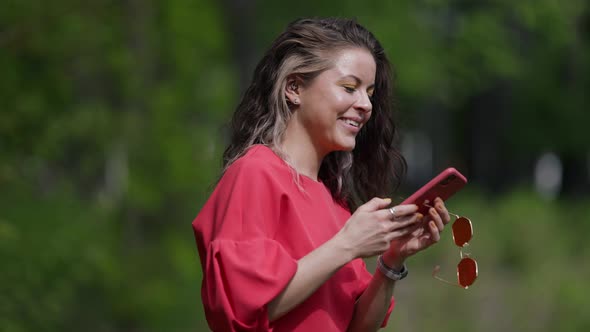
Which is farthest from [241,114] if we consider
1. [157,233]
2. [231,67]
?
[231,67]

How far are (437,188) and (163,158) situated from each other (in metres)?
6.89

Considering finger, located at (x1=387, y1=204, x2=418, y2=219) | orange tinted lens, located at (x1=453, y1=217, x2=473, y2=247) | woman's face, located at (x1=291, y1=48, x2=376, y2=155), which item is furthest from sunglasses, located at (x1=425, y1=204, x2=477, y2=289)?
woman's face, located at (x1=291, y1=48, x2=376, y2=155)

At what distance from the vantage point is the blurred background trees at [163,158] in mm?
5753

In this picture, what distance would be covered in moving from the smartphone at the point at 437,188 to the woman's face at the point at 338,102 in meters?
0.27

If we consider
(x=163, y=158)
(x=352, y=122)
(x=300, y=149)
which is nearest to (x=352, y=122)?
(x=352, y=122)

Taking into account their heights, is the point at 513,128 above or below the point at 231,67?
below

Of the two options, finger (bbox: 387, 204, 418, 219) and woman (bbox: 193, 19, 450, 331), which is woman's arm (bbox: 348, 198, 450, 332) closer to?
woman (bbox: 193, 19, 450, 331)

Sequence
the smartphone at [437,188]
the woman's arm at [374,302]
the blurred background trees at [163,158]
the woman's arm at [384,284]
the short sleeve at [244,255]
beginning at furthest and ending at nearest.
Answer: the blurred background trees at [163,158] < the woman's arm at [374,302] < the woman's arm at [384,284] < the smartphone at [437,188] < the short sleeve at [244,255]

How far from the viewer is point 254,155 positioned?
2650 mm

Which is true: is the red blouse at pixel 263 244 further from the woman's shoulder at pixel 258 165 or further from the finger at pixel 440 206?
the finger at pixel 440 206

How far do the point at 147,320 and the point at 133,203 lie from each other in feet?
3.84

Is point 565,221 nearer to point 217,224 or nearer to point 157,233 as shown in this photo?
point 157,233

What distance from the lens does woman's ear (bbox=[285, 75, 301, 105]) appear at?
2779 mm

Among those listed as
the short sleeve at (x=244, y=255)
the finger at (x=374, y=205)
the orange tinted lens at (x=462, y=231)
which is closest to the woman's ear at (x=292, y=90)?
the short sleeve at (x=244, y=255)
